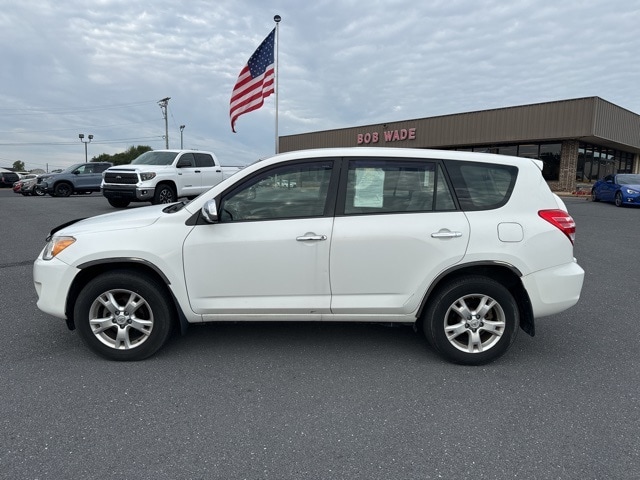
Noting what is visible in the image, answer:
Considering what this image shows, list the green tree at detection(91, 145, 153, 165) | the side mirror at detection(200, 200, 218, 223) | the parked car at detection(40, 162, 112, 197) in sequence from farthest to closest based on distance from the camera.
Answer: the green tree at detection(91, 145, 153, 165), the parked car at detection(40, 162, 112, 197), the side mirror at detection(200, 200, 218, 223)

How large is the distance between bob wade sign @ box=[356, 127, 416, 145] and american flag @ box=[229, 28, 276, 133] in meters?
18.2

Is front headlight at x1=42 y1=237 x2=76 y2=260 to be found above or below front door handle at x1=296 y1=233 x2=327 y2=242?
below

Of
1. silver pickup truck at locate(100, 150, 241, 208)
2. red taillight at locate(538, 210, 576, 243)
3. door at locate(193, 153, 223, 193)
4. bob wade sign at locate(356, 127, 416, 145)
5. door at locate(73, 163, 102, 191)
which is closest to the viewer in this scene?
red taillight at locate(538, 210, 576, 243)

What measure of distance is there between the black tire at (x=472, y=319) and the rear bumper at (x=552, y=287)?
0.56 feet

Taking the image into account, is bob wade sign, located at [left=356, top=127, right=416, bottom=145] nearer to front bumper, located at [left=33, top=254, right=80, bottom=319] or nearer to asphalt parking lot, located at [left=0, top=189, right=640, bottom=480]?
asphalt parking lot, located at [left=0, top=189, right=640, bottom=480]

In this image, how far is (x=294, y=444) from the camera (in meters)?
2.53

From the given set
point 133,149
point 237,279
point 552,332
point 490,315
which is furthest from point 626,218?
point 133,149

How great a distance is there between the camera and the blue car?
56.6 ft

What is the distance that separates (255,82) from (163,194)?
16.8 feet

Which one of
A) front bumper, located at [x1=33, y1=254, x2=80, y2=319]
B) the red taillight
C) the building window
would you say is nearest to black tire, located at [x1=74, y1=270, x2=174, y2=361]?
front bumper, located at [x1=33, y1=254, x2=80, y2=319]

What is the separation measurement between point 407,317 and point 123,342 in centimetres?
229

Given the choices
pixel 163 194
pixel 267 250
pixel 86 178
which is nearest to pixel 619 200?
pixel 163 194

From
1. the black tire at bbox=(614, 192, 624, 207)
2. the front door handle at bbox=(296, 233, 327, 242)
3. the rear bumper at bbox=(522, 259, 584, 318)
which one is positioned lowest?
the rear bumper at bbox=(522, 259, 584, 318)

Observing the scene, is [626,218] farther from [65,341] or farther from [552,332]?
[65,341]
